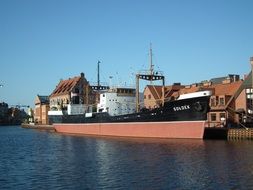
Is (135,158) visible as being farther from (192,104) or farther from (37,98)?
(37,98)

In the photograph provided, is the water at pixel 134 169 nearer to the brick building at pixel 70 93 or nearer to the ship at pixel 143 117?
the ship at pixel 143 117

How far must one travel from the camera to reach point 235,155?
116 feet

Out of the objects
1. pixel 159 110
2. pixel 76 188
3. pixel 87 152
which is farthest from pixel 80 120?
pixel 76 188

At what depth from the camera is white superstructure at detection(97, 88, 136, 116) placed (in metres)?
70.0

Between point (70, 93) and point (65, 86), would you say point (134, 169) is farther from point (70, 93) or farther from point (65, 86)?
point (65, 86)

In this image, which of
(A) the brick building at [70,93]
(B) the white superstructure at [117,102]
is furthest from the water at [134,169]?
(A) the brick building at [70,93]

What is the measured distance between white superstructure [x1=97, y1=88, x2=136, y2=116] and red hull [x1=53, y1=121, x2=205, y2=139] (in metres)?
2.88

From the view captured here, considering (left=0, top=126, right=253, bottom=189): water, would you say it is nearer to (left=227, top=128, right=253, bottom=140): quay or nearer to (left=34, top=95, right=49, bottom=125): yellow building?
(left=227, top=128, right=253, bottom=140): quay

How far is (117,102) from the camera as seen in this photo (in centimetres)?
7062

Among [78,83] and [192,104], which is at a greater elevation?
[78,83]

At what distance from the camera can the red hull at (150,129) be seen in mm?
52625

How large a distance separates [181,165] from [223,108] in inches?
1434

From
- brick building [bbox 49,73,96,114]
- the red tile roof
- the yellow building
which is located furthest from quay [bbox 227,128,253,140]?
the yellow building

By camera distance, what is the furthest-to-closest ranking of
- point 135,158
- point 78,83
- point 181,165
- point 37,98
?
1. point 37,98
2. point 78,83
3. point 135,158
4. point 181,165
